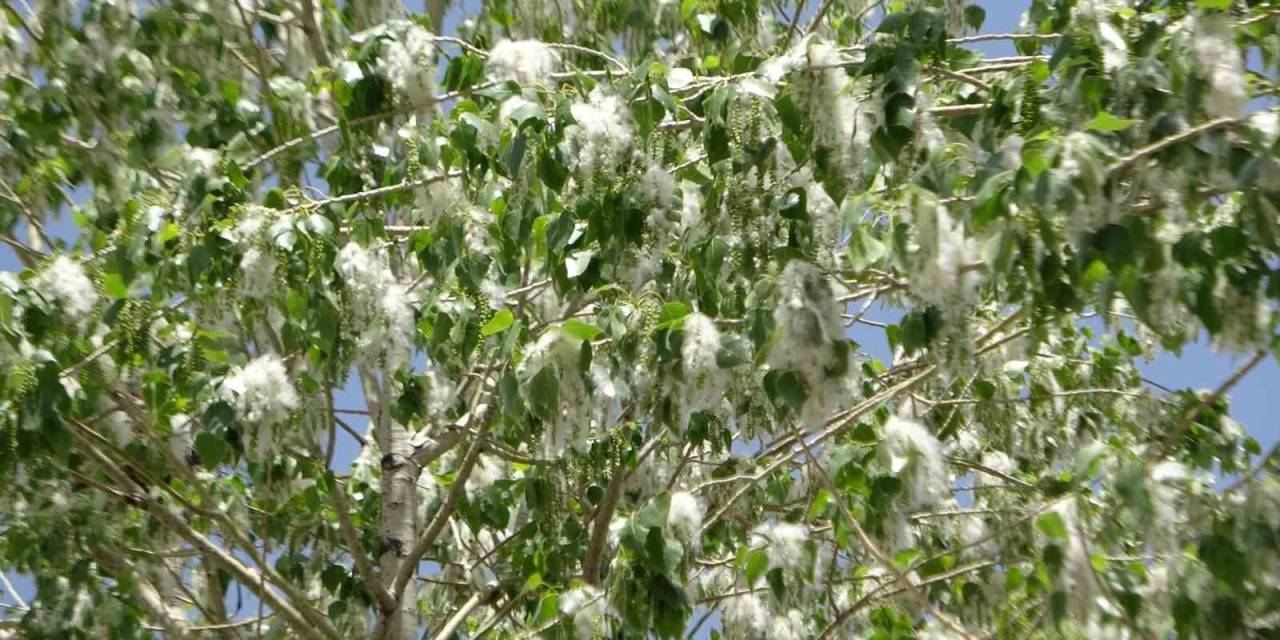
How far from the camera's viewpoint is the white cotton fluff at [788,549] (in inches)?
111

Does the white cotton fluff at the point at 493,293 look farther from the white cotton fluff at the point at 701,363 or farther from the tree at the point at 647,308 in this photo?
the white cotton fluff at the point at 701,363

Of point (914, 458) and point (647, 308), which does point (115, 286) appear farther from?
Result: point (914, 458)

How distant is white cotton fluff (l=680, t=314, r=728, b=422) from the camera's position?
7.61 feet

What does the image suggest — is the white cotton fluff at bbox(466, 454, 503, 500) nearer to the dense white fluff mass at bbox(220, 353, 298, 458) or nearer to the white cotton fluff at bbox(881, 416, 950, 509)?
the dense white fluff mass at bbox(220, 353, 298, 458)

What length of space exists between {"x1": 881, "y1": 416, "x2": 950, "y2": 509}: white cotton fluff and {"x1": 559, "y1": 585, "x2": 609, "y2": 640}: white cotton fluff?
2.37 ft

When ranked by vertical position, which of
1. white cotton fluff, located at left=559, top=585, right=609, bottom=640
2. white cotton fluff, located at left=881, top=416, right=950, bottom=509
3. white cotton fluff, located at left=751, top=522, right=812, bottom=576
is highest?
white cotton fluff, located at left=881, top=416, right=950, bottom=509

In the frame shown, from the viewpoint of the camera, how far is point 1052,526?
2.40 metres

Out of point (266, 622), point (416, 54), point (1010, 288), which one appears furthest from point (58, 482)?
point (1010, 288)

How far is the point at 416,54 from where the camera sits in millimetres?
2994

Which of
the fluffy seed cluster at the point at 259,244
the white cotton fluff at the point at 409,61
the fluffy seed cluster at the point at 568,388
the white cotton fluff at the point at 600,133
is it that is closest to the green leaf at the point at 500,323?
the fluffy seed cluster at the point at 568,388

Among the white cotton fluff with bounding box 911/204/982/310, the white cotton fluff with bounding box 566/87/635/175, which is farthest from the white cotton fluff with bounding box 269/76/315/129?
the white cotton fluff with bounding box 911/204/982/310

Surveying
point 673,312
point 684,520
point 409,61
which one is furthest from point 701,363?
point 409,61

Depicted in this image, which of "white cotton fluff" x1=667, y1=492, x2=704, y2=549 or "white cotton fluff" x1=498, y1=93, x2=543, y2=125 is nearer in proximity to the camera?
"white cotton fluff" x1=498, y1=93, x2=543, y2=125

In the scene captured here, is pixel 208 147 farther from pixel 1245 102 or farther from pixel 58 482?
pixel 1245 102
